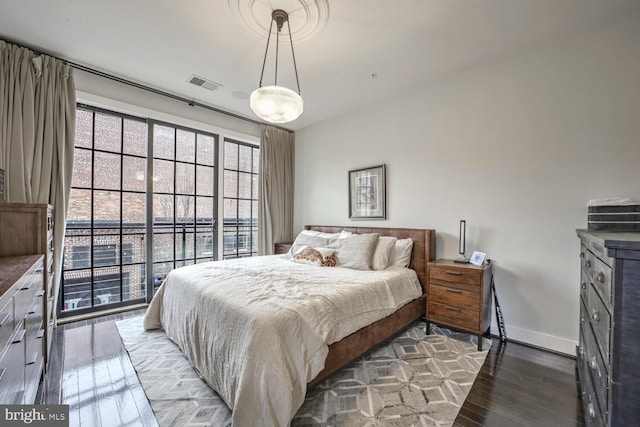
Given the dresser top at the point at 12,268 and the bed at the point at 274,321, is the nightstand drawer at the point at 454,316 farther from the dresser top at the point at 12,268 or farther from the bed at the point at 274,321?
the dresser top at the point at 12,268

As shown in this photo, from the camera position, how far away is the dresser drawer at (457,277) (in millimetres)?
2359

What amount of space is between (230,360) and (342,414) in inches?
29.7

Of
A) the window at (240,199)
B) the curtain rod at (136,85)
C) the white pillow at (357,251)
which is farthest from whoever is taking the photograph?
the window at (240,199)

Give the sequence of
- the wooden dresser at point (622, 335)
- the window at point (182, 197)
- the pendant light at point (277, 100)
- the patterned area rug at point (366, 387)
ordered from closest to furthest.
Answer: the wooden dresser at point (622, 335), the patterned area rug at point (366, 387), the pendant light at point (277, 100), the window at point (182, 197)

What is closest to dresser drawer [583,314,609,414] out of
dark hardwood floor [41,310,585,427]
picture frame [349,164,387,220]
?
dark hardwood floor [41,310,585,427]

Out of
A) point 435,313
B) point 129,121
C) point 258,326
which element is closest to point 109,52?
point 129,121

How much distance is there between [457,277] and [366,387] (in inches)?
51.5

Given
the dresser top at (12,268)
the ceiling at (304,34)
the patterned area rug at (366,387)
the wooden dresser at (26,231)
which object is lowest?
the patterned area rug at (366,387)

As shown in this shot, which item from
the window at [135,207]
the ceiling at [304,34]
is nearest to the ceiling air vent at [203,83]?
the ceiling at [304,34]

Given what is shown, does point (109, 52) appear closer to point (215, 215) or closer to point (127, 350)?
point (215, 215)

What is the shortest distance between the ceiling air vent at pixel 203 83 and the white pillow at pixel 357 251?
99.8 inches

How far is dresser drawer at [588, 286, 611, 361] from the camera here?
1025 mm

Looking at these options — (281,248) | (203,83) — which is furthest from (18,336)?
(281,248)

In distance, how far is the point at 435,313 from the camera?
260cm
